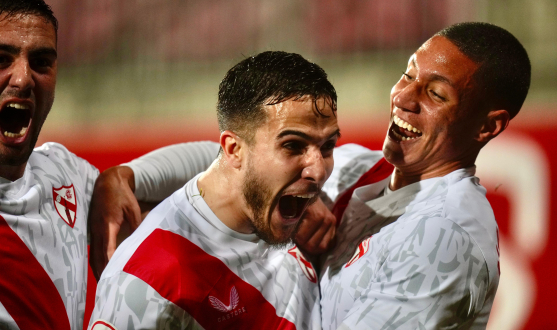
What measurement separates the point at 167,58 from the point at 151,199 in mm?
3501

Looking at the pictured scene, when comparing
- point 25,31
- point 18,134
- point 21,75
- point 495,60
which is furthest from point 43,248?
point 495,60

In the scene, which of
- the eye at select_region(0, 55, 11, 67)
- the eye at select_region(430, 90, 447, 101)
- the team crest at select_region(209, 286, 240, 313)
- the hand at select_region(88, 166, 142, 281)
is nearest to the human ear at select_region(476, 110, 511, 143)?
the eye at select_region(430, 90, 447, 101)

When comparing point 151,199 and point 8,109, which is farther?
point 151,199

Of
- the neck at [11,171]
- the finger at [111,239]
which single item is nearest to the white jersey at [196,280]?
the finger at [111,239]

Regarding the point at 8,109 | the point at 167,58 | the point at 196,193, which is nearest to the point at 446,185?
the point at 196,193

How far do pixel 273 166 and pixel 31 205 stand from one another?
605 millimetres

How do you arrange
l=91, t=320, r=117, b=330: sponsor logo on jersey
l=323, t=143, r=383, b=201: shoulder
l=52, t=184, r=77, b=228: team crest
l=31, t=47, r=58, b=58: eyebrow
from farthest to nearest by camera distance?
l=323, t=143, r=383, b=201: shoulder → l=52, t=184, r=77, b=228: team crest → l=31, t=47, r=58, b=58: eyebrow → l=91, t=320, r=117, b=330: sponsor logo on jersey

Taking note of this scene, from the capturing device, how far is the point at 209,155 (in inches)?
69.6

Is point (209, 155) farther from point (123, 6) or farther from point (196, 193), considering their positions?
point (123, 6)

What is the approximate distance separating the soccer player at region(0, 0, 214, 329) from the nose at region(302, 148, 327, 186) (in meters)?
0.65

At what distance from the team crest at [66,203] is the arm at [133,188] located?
0.07m


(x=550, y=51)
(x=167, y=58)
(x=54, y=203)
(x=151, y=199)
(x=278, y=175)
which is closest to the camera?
(x=278, y=175)

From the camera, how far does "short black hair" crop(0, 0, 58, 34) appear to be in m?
1.32

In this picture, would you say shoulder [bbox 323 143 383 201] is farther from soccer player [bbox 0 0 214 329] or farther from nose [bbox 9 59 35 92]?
nose [bbox 9 59 35 92]
